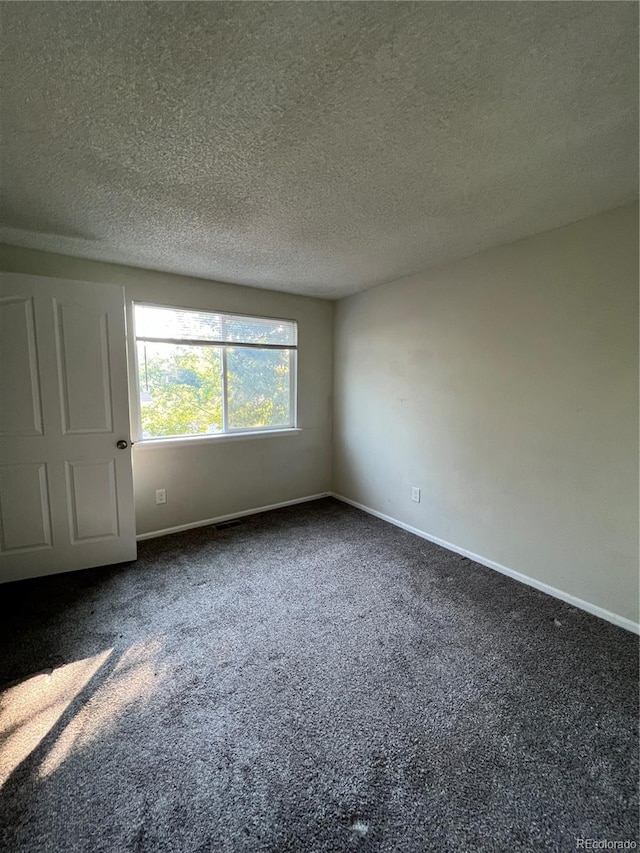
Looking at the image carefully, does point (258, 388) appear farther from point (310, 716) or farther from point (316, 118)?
point (310, 716)

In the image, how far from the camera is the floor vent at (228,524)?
132 inches

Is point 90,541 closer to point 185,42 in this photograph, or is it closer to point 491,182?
point 185,42

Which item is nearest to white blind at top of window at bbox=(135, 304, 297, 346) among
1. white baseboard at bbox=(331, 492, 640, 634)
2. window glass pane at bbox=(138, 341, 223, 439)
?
window glass pane at bbox=(138, 341, 223, 439)

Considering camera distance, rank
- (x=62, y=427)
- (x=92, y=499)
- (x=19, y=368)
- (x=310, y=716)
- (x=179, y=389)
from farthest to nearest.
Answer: (x=179, y=389) → (x=92, y=499) → (x=62, y=427) → (x=19, y=368) → (x=310, y=716)

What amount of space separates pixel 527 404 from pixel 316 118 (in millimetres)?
2040

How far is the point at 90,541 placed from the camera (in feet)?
8.55

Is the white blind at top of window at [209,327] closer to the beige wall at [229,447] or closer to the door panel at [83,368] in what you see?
the beige wall at [229,447]

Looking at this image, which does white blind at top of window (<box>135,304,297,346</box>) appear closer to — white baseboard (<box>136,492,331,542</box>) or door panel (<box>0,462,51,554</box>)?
door panel (<box>0,462,51,554</box>)

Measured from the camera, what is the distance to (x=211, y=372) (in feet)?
10.9

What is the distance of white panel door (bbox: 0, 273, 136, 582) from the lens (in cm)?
231

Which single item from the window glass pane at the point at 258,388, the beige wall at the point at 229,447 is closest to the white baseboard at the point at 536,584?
the beige wall at the point at 229,447

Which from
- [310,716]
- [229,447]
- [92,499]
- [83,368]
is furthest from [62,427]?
[310,716]

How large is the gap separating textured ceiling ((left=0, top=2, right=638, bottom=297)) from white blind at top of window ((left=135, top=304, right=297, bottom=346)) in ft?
2.71

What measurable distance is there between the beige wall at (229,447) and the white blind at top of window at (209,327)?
8cm
